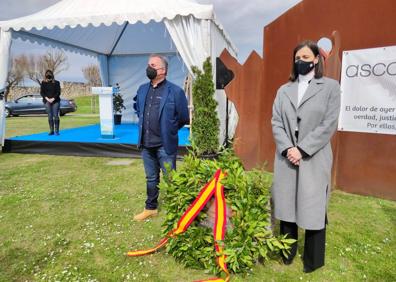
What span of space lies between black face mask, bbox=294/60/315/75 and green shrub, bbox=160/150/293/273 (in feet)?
3.02

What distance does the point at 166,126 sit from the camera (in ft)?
11.5

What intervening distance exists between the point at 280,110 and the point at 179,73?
10032 millimetres

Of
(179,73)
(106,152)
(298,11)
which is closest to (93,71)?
(179,73)

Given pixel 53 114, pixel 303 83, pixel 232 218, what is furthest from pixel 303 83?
pixel 53 114

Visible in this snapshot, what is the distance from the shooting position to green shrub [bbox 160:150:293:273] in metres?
2.58

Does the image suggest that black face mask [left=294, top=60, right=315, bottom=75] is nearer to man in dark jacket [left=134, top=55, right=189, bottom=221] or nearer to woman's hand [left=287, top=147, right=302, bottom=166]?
woman's hand [left=287, top=147, right=302, bottom=166]

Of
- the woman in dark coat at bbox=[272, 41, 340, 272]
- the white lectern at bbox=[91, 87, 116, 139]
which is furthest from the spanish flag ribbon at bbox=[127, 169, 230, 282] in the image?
the white lectern at bbox=[91, 87, 116, 139]

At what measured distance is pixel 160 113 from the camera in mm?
3508

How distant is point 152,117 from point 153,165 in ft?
1.97

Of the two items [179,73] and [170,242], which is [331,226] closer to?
[170,242]

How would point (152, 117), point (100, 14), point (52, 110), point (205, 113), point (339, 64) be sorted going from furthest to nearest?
point (52, 110) → point (100, 14) → point (205, 113) → point (339, 64) → point (152, 117)

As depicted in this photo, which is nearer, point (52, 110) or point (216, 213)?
point (216, 213)

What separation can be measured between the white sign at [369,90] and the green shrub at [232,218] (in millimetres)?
2598

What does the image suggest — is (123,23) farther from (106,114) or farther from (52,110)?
(52,110)
